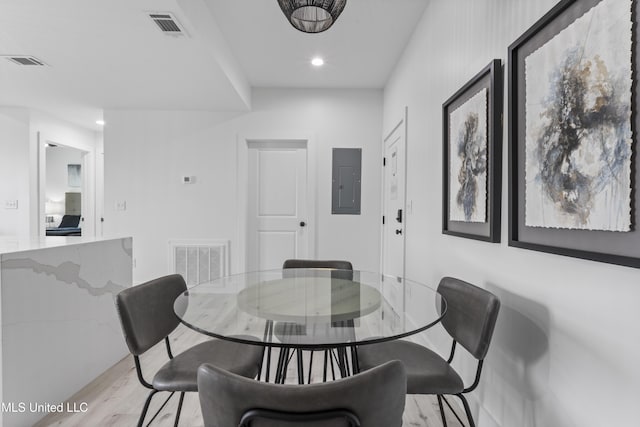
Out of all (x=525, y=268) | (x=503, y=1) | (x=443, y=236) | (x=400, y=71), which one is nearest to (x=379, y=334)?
(x=525, y=268)

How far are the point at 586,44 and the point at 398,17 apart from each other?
1.96 metres

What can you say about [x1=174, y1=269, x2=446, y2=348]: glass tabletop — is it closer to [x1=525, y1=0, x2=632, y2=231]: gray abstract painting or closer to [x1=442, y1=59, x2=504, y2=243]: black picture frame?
[x1=442, y1=59, x2=504, y2=243]: black picture frame

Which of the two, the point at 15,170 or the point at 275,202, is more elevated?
the point at 15,170

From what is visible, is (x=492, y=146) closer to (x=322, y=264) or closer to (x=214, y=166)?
(x=322, y=264)

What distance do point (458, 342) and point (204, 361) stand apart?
42.3 inches

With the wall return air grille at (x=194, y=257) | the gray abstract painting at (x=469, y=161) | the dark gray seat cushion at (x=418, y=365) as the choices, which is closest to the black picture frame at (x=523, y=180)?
the gray abstract painting at (x=469, y=161)

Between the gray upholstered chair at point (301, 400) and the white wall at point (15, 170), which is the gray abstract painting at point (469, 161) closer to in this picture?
the gray upholstered chair at point (301, 400)

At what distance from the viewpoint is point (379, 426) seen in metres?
0.76

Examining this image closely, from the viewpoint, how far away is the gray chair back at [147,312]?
51.2 inches

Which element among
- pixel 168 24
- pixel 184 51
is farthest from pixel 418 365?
pixel 184 51

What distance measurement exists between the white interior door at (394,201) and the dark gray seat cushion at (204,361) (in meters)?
1.93

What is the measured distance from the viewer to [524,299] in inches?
52.2

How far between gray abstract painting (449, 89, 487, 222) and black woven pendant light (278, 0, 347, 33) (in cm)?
80

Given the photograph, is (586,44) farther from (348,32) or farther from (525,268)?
(348,32)
